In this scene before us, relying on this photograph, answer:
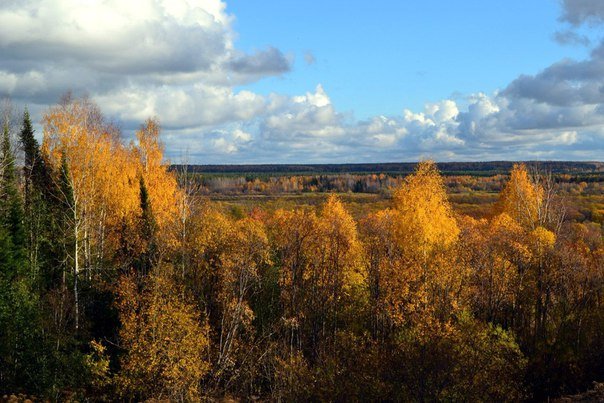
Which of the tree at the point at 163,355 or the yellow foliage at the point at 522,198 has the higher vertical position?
the yellow foliage at the point at 522,198

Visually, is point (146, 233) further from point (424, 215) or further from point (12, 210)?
point (424, 215)

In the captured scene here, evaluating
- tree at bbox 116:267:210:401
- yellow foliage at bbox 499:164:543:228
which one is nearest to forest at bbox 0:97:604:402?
tree at bbox 116:267:210:401

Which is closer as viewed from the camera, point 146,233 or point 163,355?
point 163,355

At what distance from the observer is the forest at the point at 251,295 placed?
38.0m

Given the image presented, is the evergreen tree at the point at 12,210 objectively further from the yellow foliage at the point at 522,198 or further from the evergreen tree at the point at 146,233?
the yellow foliage at the point at 522,198

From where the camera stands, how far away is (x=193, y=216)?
190 ft

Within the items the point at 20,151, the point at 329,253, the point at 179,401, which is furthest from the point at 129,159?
the point at 179,401

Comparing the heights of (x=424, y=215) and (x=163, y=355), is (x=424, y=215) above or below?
above

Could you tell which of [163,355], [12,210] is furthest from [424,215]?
[12,210]

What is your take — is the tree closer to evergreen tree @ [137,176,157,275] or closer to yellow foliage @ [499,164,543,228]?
evergreen tree @ [137,176,157,275]

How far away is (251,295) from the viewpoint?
174 ft

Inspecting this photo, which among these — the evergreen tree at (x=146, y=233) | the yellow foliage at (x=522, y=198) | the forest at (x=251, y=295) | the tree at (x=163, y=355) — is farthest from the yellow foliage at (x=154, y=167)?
the yellow foliage at (x=522, y=198)

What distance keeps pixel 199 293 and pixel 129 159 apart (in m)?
25.3

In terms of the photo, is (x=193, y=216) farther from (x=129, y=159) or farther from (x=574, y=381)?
(x=574, y=381)
